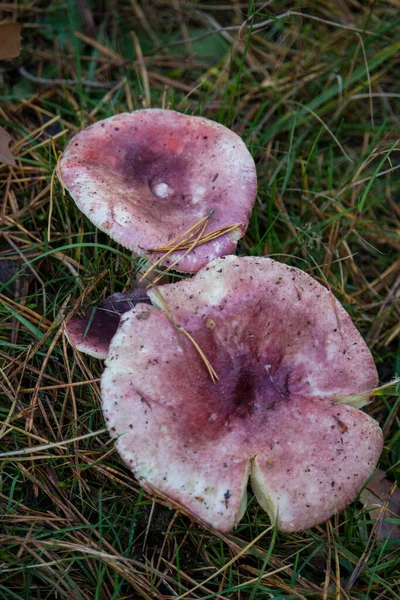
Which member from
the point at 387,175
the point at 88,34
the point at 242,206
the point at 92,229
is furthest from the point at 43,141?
the point at 387,175

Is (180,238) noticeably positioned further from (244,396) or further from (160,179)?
(244,396)

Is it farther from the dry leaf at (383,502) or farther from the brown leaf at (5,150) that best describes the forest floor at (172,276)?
the brown leaf at (5,150)

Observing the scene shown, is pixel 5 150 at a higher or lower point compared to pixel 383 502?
higher

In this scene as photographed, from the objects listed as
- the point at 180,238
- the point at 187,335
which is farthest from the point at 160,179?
the point at 187,335

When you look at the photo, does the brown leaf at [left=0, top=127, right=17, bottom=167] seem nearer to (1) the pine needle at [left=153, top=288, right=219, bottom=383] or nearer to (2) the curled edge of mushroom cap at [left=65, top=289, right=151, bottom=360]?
(2) the curled edge of mushroom cap at [left=65, top=289, right=151, bottom=360]

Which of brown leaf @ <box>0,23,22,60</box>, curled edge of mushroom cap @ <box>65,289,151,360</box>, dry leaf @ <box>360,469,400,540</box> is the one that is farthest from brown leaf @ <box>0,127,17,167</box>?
dry leaf @ <box>360,469,400,540</box>

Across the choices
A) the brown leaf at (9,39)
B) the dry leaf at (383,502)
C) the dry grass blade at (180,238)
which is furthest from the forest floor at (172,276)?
the brown leaf at (9,39)

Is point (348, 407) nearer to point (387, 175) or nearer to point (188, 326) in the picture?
point (188, 326)
